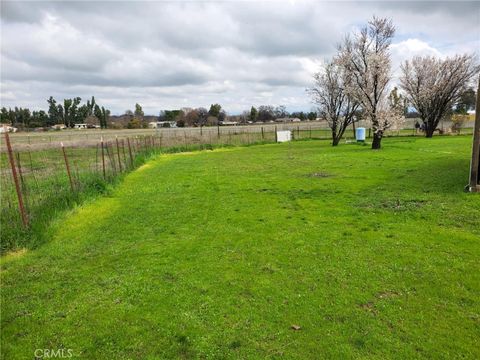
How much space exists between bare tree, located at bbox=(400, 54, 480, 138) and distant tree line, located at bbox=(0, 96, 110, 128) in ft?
261

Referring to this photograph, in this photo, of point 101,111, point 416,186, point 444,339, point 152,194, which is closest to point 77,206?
point 152,194

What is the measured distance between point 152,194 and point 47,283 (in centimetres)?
589

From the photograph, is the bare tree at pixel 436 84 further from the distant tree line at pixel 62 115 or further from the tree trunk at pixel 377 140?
the distant tree line at pixel 62 115

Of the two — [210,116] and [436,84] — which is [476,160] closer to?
[436,84]

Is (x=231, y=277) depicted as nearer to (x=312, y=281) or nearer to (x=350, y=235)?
(x=312, y=281)

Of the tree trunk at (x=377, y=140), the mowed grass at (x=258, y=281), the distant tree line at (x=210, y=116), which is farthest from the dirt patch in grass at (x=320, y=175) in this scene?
the distant tree line at (x=210, y=116)

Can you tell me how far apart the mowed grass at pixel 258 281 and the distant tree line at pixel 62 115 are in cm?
9199

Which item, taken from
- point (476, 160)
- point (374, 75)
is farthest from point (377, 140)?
point (476, 160)

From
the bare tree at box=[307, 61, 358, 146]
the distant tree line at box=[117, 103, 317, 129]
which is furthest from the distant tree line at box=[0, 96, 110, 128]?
the bare tree at box=[307, 61, 358, 146]

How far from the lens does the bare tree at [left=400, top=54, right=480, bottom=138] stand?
30.8 m

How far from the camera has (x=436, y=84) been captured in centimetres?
3114

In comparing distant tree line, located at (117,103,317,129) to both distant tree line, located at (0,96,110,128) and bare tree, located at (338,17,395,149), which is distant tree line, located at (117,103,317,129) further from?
bare tree, located at (338,17,395,149)

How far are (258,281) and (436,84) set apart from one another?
110 ft

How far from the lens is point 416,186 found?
9172mm
